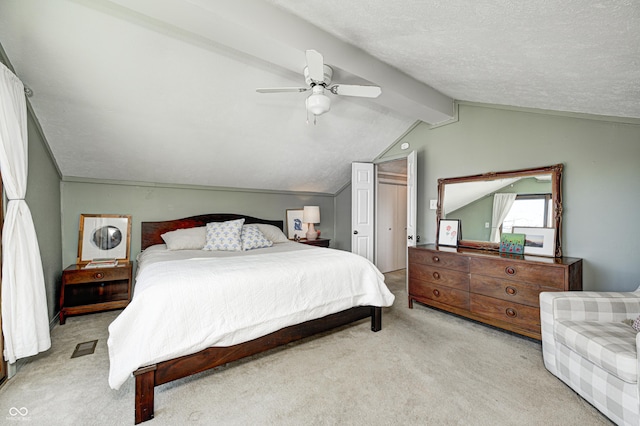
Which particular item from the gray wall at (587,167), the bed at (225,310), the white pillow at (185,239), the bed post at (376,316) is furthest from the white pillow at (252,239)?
the gray wall at (587,167)

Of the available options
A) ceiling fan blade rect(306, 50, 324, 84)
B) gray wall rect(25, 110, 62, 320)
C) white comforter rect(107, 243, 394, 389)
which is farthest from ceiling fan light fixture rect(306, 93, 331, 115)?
gray wall rect(25, 110, 62, 320)

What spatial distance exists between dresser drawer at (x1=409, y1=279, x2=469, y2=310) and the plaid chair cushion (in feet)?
3.34

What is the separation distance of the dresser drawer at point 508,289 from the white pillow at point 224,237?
2.82 meters

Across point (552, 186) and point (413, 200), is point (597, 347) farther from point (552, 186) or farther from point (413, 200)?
point (413, 200)

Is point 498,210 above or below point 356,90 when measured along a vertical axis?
below

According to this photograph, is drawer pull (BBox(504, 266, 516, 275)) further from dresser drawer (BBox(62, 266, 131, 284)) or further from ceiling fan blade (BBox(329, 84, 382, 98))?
dresser drawer (BBox(62, 266, 131, 284))

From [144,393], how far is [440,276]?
2.91 meters

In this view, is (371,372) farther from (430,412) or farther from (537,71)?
(537,71)

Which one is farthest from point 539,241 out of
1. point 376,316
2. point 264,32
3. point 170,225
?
point 170,225

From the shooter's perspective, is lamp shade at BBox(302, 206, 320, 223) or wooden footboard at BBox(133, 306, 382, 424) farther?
lamp shade at BBox(302, 206, 320, 223)

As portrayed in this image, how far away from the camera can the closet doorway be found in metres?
5.37

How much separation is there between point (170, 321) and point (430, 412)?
5.64ft

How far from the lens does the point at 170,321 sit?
174cm

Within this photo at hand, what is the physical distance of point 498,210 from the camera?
319 cm
